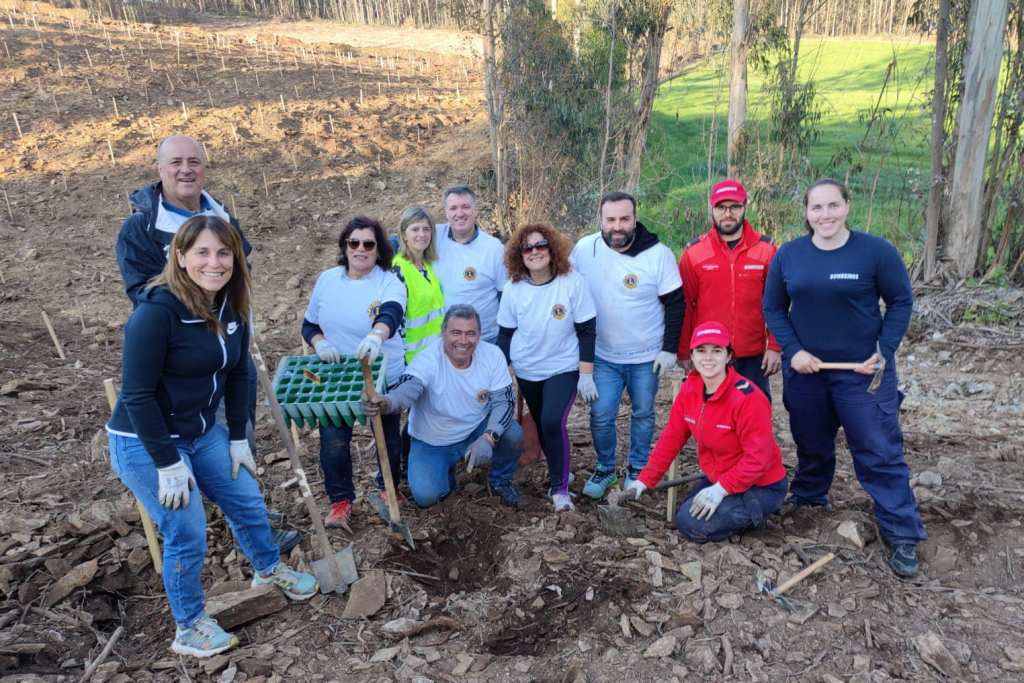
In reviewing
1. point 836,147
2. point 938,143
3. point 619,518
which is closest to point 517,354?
point 619,518

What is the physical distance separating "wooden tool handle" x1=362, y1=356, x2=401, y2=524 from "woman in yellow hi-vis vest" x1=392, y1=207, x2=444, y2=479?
0.59 m

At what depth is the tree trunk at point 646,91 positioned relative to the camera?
39.8ft

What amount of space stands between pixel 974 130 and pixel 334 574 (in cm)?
764

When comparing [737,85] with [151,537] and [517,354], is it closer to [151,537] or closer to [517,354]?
[517,354]

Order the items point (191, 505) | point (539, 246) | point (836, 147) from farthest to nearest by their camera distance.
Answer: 1. point (836, 147)
2. point (539, 246)
3. point (191, 505)

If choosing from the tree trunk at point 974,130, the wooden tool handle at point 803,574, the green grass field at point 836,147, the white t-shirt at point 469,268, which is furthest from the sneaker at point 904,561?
the green grass field at point 836,147

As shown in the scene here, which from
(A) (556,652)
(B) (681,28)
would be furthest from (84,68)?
(A) (556,652)

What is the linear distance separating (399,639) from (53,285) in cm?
901

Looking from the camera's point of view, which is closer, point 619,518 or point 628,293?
point 619,518

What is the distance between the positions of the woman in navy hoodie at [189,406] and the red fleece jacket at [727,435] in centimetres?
220

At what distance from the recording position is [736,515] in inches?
155

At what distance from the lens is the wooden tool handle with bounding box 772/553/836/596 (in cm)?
357

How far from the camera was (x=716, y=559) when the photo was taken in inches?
150

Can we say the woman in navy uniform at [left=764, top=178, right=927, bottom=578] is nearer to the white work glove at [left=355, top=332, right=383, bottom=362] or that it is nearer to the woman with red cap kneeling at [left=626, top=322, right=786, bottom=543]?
the woman with red cap kneeling at [left=626, top=322, right=786, bottom=543]
